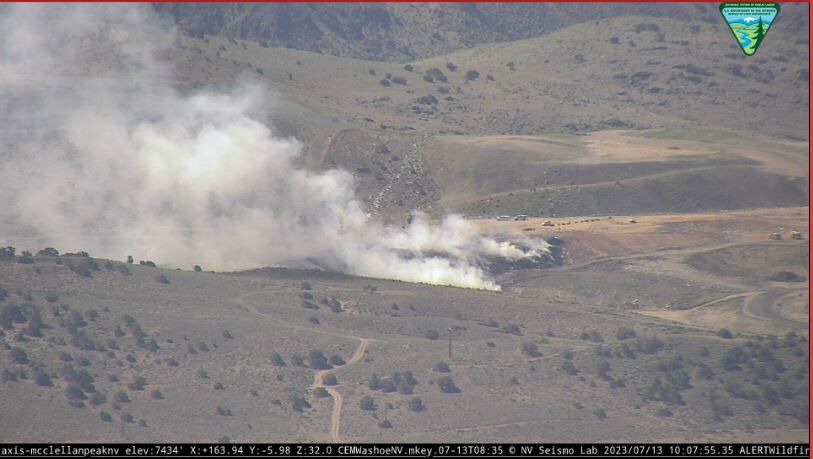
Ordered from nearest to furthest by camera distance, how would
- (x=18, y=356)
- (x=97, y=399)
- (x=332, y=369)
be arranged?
(x=97, y=399)
(x=18, y=356)
(x=332, y=369)

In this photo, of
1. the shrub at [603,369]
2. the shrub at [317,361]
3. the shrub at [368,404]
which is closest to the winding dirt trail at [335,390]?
the shrub at [317,361]

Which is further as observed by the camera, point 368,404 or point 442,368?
point 442,368

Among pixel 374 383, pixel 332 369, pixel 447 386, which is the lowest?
pixel 374 383

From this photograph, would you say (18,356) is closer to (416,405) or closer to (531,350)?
(416,405)

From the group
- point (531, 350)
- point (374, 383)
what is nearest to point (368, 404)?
point (374, 383)

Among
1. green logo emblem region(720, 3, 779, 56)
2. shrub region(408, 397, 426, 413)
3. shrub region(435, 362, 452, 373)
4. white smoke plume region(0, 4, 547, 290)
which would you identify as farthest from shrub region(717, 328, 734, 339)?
green logo emblem region(720, 3, 779, 56)

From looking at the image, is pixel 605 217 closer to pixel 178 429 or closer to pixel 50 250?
pixel 50 250

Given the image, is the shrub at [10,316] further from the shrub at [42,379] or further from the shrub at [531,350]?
the shrub at [531,350]

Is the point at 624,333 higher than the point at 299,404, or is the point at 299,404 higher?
the point at 624,333
